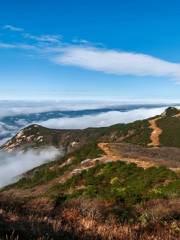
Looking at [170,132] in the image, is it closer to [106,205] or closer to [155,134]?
[155,134]

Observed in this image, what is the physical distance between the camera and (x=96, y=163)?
50.0 meters

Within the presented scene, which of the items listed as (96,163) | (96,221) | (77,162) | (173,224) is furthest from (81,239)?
(77,162)

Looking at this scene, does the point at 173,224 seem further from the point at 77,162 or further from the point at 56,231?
the point at 77,162

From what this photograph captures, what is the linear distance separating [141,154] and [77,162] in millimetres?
10985

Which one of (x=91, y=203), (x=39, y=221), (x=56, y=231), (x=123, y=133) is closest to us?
(x=56, y=231)

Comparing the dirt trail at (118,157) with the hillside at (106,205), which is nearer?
the hillside at (106,205)

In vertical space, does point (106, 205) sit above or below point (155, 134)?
above

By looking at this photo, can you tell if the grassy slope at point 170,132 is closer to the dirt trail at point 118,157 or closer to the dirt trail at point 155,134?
the dirt trail at point 155,134

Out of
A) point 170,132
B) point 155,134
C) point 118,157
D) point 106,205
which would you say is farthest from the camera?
point 155,134

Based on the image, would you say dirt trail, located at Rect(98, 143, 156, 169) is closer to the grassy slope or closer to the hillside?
the hillside

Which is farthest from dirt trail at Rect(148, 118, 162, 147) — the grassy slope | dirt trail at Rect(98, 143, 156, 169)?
dirt trail at Rect(98, 143, 156, 169)

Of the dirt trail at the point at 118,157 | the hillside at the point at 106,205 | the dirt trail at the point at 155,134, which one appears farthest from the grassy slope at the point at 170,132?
the hillside at the point at 106,205

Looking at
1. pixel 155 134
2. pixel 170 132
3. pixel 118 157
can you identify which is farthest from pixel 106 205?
pixel 155 134

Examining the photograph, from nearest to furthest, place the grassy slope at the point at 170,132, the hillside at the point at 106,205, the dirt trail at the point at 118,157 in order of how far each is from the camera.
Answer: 1. the hillside at the point at 106,205
2. the dirt trail at the point at 118,157
3. the grassy slope at the point at 170,132
